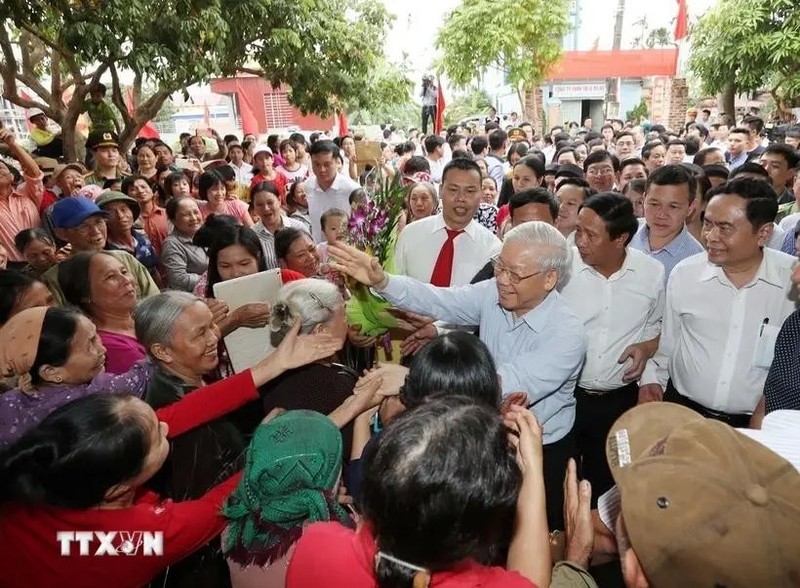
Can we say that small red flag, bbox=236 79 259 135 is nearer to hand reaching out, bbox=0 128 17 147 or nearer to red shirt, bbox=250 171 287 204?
red shirt, bbox=250 171 287 204

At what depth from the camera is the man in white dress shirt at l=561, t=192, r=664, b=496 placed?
2855 mm

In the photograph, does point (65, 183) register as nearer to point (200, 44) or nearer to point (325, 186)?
point (325, 186)

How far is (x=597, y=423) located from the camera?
9.84 ft

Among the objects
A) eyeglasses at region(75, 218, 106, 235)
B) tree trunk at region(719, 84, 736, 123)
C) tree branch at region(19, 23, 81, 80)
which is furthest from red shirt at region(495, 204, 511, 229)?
tree trunk at region(719, 84, 736, 123)

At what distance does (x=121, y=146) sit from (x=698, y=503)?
9.45m

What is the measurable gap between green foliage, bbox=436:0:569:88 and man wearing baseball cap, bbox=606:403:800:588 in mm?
16132

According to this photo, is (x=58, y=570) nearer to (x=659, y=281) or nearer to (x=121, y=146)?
(x=659, y=281)

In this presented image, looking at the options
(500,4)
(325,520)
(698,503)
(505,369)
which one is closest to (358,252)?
(505,369)

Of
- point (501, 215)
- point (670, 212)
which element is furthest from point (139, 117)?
point (670, 212)

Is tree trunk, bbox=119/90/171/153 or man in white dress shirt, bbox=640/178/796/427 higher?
tree trunk, bbox=119/90/171/153

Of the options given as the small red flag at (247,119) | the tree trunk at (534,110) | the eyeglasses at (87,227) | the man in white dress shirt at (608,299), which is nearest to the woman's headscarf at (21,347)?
the eyeglasses at (87,227)

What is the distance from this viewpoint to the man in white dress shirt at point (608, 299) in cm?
286

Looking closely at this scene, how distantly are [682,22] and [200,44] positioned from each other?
611 inches

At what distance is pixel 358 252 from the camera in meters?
2.40
